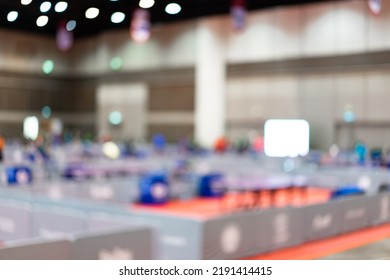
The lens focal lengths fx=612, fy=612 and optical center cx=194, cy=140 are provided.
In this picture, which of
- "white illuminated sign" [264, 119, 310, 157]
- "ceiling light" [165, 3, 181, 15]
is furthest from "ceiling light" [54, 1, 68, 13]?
"white illuminated sign" [264, 119, 310, 157]

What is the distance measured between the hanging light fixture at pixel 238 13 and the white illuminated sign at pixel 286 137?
18.9 ft

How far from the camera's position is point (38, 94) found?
39.3m

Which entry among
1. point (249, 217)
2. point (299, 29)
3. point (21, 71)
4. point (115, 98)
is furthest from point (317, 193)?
point (21, 71)

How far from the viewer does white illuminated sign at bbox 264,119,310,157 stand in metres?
28.2

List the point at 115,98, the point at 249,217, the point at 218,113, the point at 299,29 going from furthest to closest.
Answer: the point at 115,98, the point at 218,113, the point at 299,29, the point at 249,217

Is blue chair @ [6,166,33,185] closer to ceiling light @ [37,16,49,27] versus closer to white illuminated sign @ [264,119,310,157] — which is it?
ceiling light @ [37,16,49,27]

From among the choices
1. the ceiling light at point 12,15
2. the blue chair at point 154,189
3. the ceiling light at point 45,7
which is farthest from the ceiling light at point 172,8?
the blue chair at point 154,189

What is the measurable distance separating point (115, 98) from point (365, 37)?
16870mm

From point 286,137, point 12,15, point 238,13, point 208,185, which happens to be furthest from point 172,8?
point 286,137

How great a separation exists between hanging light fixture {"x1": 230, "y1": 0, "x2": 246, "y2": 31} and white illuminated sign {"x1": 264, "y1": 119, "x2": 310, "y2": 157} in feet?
18.9

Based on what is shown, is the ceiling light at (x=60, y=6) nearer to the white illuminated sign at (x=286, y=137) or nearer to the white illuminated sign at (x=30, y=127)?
the white illuminated sign at (x=286, y=137)

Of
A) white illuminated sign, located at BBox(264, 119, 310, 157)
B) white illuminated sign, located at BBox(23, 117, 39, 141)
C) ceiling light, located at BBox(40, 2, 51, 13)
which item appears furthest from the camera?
white illuminated sign, located at BBox(23, 117, 39, 141)

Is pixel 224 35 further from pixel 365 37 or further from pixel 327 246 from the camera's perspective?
pixel 327 246

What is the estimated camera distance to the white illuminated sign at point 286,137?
28.2 metres
